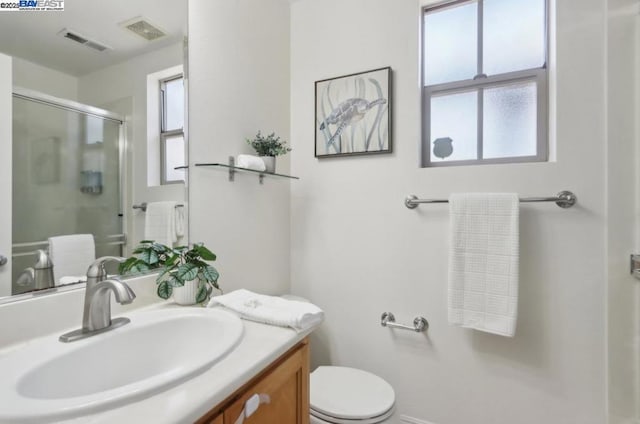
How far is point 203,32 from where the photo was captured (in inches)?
50.9

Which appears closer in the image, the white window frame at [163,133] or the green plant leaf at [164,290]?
the green plant leaf at [164,290]

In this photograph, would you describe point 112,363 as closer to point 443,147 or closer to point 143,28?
point 143,28

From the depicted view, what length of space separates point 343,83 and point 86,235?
1379 millimetres

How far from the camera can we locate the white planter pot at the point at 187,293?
107cm

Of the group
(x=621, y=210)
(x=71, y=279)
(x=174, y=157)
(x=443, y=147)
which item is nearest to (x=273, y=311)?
(x=71, y=279)

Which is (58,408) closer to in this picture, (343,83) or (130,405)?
(130,405)

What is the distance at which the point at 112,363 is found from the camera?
783 millimetres

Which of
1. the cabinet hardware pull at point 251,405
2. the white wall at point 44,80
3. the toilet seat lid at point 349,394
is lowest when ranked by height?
the toilet seat lid at point 349,394

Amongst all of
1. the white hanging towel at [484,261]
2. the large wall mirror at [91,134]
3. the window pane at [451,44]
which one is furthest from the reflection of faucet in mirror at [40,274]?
the window pane at [451,44]

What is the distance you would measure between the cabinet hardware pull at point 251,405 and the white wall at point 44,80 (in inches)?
39.7

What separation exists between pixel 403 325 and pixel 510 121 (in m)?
1.13

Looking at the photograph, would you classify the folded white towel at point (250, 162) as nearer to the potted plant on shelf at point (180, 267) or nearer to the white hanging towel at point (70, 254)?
the potted plant on shelf at point (180, 267)

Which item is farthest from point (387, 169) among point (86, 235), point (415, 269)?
point (86, 235)

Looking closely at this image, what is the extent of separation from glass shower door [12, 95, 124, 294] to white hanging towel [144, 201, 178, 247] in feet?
0.31
